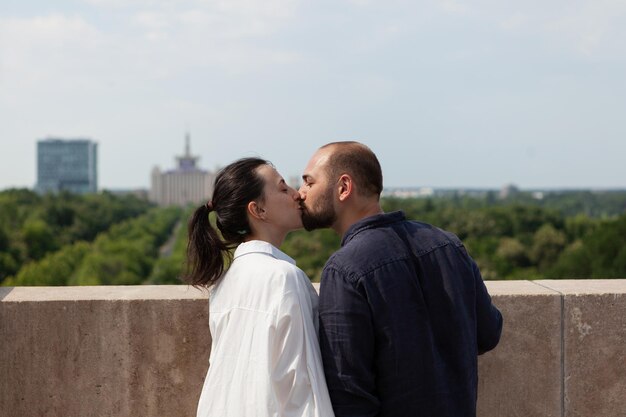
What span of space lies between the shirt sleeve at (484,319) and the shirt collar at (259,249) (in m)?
0.56

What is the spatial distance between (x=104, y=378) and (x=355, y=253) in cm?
158

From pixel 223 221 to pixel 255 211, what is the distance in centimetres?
11

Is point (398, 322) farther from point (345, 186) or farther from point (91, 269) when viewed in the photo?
point (91, 269)

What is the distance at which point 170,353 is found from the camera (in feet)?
11.4

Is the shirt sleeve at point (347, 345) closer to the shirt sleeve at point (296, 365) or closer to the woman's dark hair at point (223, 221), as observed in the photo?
the shirt sleeve at point (296, 365)

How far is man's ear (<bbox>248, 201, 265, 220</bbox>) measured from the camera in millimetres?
2686

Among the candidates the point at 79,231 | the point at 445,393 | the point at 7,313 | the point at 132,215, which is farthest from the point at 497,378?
the point at 132,215

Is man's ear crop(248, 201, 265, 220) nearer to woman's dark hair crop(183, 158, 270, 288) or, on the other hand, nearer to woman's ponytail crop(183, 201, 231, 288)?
woman's dark hair crop(183, 158, 270, 288)

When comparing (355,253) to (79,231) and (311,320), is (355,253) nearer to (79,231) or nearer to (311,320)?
(311,320)

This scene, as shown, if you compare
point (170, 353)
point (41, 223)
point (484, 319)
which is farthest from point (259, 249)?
point (41, 223)

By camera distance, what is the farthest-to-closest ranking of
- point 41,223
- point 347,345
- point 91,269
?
1. point 41,223
2. point 91,269
3. point 347,345

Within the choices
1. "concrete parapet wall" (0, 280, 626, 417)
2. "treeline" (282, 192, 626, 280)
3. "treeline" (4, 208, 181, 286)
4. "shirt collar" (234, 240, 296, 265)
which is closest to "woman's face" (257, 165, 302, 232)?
"shirt collar" (234, 240, 296, 265)

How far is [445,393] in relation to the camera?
2.42 m

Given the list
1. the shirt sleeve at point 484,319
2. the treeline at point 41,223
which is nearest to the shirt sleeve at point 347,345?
the shirt sleeve at point 484,319
